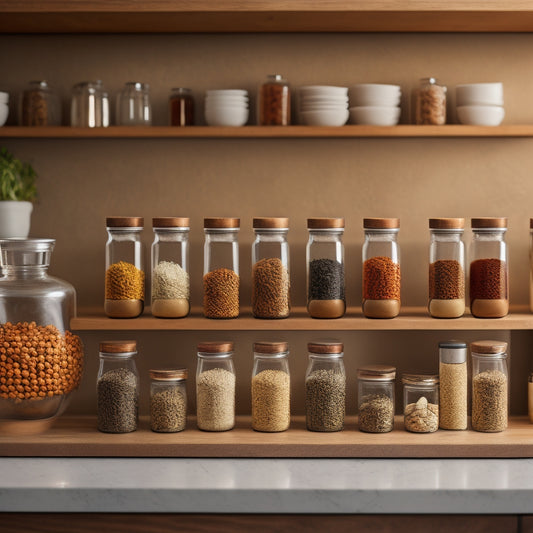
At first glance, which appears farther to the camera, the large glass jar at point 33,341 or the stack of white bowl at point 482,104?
the stack of white bowl at point 482,104

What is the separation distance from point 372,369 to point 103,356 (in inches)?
27.6

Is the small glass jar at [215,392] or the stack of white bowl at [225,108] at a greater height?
the stack of white bowl at [225,108]

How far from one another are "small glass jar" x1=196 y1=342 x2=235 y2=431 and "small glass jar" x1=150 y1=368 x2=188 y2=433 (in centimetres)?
5

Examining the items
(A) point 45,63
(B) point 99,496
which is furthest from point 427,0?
(B) point 99,496

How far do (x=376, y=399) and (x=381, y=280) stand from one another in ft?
1.01

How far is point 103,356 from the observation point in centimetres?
186

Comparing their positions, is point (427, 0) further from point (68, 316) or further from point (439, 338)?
point (68, 316)

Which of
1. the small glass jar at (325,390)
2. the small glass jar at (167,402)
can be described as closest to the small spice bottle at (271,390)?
the small glass jar at (325,390)

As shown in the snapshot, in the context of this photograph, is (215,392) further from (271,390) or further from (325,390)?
(325,390)

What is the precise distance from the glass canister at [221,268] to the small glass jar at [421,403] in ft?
1.64

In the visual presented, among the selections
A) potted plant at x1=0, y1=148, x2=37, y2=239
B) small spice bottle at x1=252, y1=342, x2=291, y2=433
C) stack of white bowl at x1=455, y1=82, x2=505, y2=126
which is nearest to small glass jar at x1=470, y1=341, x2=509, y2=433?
small spice bottle at x1=252, y1=342, x2=291, y2=433

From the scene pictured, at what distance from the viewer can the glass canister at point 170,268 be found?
6.18 feet

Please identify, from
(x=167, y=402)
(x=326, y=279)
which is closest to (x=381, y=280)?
(x=326, y=279)

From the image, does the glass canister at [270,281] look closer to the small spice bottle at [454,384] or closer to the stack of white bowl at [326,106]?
the stack of white bowl at [326,106]
